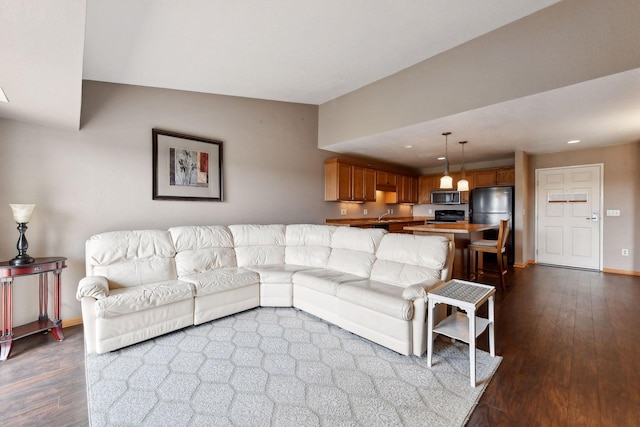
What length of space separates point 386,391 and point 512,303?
2.47 meters

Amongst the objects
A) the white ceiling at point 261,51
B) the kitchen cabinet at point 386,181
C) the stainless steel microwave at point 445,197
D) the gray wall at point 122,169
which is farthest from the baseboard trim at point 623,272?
the gray wall at point 122,169

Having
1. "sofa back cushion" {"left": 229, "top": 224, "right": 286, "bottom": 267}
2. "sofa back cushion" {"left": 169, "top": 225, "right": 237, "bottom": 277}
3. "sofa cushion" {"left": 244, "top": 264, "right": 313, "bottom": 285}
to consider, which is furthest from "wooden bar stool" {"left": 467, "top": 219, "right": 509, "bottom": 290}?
"sofa back cushion" {"left": 169, "top": 225, "right": 237, "bottom": 277}

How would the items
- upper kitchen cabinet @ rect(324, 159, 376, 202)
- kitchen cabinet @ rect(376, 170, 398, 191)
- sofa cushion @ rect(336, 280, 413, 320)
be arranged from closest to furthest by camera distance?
sofa cushion @ rect(336, 280, 413, 320)
upper kitchen cabinet @ rect(324, 159, 376, 202)
kitchen cabinet @ rect(376, 170, 398, 191)

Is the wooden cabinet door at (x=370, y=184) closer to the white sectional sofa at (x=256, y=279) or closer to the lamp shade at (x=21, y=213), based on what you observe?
the white sectional sofa at (x=256, y=279)

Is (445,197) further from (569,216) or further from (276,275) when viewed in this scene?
(276,275)

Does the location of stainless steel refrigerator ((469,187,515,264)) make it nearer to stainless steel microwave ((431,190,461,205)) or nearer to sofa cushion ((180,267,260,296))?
stainless steel microwave ((431,190,461,205))

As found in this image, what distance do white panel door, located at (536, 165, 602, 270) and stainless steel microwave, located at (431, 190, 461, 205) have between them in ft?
4.93

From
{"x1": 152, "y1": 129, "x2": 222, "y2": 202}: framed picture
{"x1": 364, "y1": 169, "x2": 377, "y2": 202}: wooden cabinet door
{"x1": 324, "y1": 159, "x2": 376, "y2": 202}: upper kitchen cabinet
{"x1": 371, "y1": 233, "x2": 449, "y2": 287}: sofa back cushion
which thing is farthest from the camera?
{"x1": 364, "y1": 169, "x2": 377, "y2": 202}: wooden cabinet door

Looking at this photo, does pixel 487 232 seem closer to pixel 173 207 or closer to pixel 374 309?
pixel 374 309

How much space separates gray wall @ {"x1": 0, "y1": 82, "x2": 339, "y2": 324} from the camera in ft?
8.43

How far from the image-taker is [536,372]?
6.26 feet

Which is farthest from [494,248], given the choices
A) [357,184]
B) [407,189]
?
[407,189]

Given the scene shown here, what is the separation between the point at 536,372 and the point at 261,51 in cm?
362

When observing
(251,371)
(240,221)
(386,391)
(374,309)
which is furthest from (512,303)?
(240,221)
